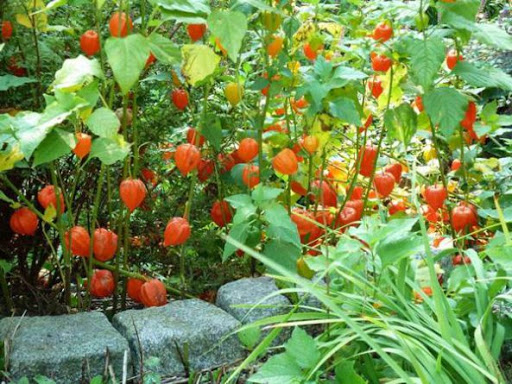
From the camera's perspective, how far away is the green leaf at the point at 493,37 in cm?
197

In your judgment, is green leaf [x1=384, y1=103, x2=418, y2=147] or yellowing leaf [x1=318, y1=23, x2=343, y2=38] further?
yellowing leaf [x1=318, y1=23, x2=343, y2=38]

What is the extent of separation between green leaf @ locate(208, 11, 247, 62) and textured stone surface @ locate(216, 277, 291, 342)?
2.13ft

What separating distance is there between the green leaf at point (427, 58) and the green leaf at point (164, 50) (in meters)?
0.62

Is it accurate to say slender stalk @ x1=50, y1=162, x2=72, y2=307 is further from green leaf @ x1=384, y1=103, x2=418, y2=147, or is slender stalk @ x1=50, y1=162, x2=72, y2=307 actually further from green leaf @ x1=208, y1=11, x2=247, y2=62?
green leaf @ x1=384, y1=103, x2=418, y2=147

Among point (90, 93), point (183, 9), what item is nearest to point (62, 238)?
point (90, 93)

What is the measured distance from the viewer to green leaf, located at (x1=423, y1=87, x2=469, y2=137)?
2020 millimetres

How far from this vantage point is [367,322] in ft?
5.55

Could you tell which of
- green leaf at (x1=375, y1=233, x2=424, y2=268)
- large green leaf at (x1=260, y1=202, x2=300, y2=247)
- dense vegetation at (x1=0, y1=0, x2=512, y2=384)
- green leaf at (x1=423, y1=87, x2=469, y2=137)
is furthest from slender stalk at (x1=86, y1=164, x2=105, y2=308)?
green leaf at (x1=423, y1=87, x2=469, y2=137)

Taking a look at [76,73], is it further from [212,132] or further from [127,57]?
[212,132]

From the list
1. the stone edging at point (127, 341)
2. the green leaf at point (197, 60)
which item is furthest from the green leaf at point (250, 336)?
the green leaf at point (197, 60)

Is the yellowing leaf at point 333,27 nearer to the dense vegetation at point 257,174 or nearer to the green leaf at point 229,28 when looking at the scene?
the dense vegetation at point 257,174

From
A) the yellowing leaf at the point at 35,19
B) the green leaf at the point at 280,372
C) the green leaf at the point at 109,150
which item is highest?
the yellowing leaf at the point at 35,19

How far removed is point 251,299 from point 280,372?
51 cm

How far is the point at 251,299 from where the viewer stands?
2.04 m
